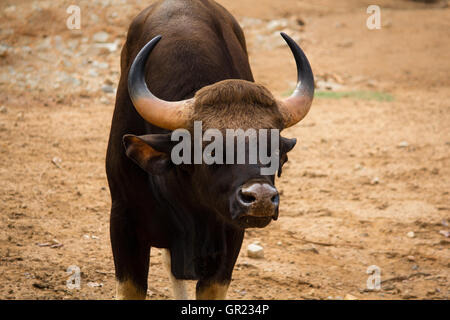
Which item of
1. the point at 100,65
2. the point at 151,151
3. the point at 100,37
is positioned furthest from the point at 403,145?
the point at 100,37

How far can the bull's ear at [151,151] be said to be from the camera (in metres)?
3.96

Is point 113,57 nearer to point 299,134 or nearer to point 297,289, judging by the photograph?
point 299,134

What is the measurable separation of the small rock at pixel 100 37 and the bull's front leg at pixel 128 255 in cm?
943

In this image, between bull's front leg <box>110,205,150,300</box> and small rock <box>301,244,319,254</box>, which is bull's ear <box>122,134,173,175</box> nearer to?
bull's front leg <box>110,205,150,300</box>

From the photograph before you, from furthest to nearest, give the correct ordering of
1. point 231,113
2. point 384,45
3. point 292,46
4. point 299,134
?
point 384,45
point 299,134
point 292,46
point 231,113

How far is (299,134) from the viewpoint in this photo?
33.4 feet

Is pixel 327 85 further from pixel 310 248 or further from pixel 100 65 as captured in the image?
pixel 310 248

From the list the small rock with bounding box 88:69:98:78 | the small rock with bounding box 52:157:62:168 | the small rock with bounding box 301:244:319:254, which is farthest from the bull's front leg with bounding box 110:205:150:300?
the small rock with bounding box 88:69:98:78

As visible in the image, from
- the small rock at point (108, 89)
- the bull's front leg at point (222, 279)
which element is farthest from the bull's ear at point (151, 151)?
the small rock at point (108, 89)

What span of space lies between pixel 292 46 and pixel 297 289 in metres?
2.59

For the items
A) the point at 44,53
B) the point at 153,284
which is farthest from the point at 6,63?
the point at 153,284

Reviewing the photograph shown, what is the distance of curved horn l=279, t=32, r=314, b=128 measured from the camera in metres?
4.05

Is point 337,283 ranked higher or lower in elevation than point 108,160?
lower

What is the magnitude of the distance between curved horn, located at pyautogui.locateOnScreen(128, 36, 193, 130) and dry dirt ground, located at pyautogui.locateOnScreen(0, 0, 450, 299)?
2.09 meters
